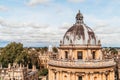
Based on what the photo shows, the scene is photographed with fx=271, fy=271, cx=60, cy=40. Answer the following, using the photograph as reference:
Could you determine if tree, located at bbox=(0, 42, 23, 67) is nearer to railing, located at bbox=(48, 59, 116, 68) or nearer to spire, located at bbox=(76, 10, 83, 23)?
spire, located at bbox=(76, 10, 83, 23)

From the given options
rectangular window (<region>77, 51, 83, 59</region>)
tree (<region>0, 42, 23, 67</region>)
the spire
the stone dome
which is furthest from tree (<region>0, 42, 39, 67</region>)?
rectangular window (<region>77, 51, 83, 59</region>)

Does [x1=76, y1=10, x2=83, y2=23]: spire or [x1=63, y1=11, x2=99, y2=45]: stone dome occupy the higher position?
[x1=76, y1=10, x2=83, y2=23]: spire

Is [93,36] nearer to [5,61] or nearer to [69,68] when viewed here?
Answer: [69,68]

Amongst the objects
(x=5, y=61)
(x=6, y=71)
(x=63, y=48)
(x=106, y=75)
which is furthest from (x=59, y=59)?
(x=5, y=61)

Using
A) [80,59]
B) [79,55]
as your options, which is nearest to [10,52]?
[79,55]

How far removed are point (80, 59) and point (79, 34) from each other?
10.2 ft

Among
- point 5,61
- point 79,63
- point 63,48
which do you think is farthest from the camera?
point 5,61

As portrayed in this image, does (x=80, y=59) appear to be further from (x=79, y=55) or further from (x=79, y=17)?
(x=79, y=17)

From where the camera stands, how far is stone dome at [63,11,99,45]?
104 ft

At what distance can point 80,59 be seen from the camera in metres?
30.8

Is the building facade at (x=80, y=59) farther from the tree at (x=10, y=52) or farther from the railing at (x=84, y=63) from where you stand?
the tree at (x=10, y=52)

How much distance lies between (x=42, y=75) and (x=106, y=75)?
108 ft

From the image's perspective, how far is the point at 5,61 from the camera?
59.9m

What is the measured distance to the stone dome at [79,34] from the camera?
104 feet
